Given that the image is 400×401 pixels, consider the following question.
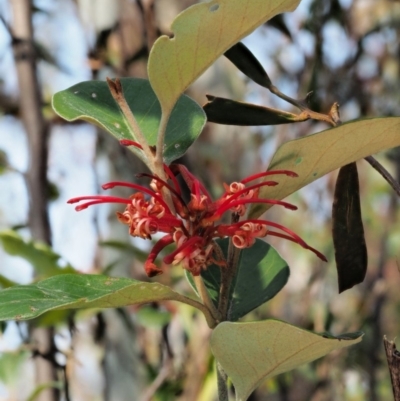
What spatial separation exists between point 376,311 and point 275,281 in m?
1.20

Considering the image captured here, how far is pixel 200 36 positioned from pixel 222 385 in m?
0.23

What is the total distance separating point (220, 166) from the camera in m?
2.05

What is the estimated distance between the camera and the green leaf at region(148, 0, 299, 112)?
404 millimetres

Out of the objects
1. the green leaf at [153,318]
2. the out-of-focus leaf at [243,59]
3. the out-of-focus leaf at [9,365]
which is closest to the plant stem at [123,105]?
the out-of-focus leaf at [243,59]

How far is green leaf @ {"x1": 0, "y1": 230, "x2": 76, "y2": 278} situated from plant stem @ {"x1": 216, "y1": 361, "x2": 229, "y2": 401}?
497mm

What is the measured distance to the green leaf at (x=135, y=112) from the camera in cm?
51

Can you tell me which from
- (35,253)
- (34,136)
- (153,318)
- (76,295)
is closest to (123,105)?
(76,295)

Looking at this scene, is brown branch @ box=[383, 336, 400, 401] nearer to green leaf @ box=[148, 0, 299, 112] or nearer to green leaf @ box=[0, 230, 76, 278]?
green leaf @ box=[148, 0, 299, 112]

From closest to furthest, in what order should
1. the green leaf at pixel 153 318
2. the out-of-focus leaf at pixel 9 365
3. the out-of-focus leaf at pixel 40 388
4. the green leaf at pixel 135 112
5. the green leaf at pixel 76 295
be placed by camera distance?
the green leaf at pixel 76 295 < the green leaf at pixel 135 112 < the out-of-focus leaf at pixel 40 388 < the out-of-focus leaf at pixel 9 365 < the green leaf at pixel 153 318

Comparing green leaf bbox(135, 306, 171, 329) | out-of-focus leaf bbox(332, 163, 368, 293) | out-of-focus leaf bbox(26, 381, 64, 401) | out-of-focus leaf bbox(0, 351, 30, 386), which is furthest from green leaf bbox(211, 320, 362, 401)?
green leaf bbox(135, 306, 171, 329)

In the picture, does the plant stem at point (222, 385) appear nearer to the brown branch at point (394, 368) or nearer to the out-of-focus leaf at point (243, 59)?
the brown branch at point (394, 368)

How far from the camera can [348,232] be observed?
534 millimetres

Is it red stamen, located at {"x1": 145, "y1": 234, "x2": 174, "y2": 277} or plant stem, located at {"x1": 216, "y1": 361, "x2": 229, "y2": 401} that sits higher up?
red stamen, located at {"x1": 145, "y1": 234, "x2": 174, "y2": 277}

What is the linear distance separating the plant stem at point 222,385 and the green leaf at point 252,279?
0.17 ft
